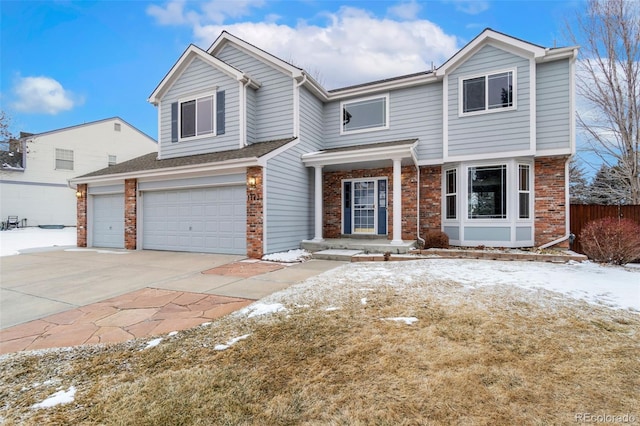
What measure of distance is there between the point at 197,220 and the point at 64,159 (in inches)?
729

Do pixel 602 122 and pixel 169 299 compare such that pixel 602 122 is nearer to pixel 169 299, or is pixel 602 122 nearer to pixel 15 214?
pixel 169 299

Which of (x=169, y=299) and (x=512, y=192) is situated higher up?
(x=512, y=192)

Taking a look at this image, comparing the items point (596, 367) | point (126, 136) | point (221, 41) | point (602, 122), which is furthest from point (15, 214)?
point (602, 122)

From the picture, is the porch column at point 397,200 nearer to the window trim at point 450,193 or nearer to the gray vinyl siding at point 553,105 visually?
the window trim at point 450,193

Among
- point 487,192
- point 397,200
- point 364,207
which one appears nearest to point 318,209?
point 364,207

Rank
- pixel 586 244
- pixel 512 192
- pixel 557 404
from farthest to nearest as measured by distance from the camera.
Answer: pixel 512 192 → pixel 586 244 → pixel 557 404

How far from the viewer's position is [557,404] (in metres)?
2.08

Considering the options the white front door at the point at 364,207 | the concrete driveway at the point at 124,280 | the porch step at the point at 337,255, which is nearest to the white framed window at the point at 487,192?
the white front door at the point at 364,207

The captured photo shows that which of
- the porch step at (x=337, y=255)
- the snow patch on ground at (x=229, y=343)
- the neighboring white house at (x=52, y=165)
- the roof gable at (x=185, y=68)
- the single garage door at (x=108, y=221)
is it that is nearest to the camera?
the snow patch on ground at (x=229, y=343)

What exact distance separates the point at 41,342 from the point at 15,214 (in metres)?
23.3

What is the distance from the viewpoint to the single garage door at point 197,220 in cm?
926

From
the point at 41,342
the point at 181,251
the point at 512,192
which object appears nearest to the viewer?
the point at 41,342

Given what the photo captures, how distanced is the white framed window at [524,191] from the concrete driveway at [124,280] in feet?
19.7

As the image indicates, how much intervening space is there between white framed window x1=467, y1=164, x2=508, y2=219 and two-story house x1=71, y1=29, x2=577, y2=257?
0.11 feet
